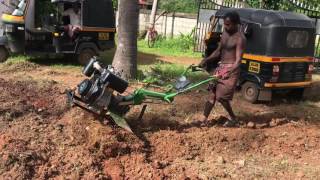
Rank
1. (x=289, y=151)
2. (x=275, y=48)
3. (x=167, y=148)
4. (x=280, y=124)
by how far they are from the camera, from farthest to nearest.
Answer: (x=275, y=48)
(x=280, y=124)
(x=289, y=151)
(x=167, y=148)

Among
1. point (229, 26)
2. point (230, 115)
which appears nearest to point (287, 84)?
point (230, 115)

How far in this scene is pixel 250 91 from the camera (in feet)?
34.0

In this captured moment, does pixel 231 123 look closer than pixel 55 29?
Yes

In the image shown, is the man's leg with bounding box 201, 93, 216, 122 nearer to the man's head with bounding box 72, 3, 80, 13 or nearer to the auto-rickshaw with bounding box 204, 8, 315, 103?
the auto-rickshaw with bounding box 204, 8, 315, 103

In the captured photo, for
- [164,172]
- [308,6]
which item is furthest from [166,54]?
[164,172]

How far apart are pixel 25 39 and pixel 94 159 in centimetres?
797

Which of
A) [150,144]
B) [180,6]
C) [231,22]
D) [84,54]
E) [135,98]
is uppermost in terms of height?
[231,22]

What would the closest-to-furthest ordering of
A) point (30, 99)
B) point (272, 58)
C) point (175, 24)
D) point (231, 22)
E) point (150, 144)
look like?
1. point (150, 144)
2. point (231, 22)
3. point (30, 99)
4. point (272, 58)
5. point (175, 24)

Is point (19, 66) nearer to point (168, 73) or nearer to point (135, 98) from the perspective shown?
point (168, 73)

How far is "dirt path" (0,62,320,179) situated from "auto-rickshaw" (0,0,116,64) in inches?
168

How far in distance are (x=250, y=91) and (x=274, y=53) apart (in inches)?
37.6

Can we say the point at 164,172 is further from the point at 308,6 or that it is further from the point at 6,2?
the point at 308,6

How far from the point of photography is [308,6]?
18.5 metres

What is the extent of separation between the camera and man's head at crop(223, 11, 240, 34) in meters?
7.50
